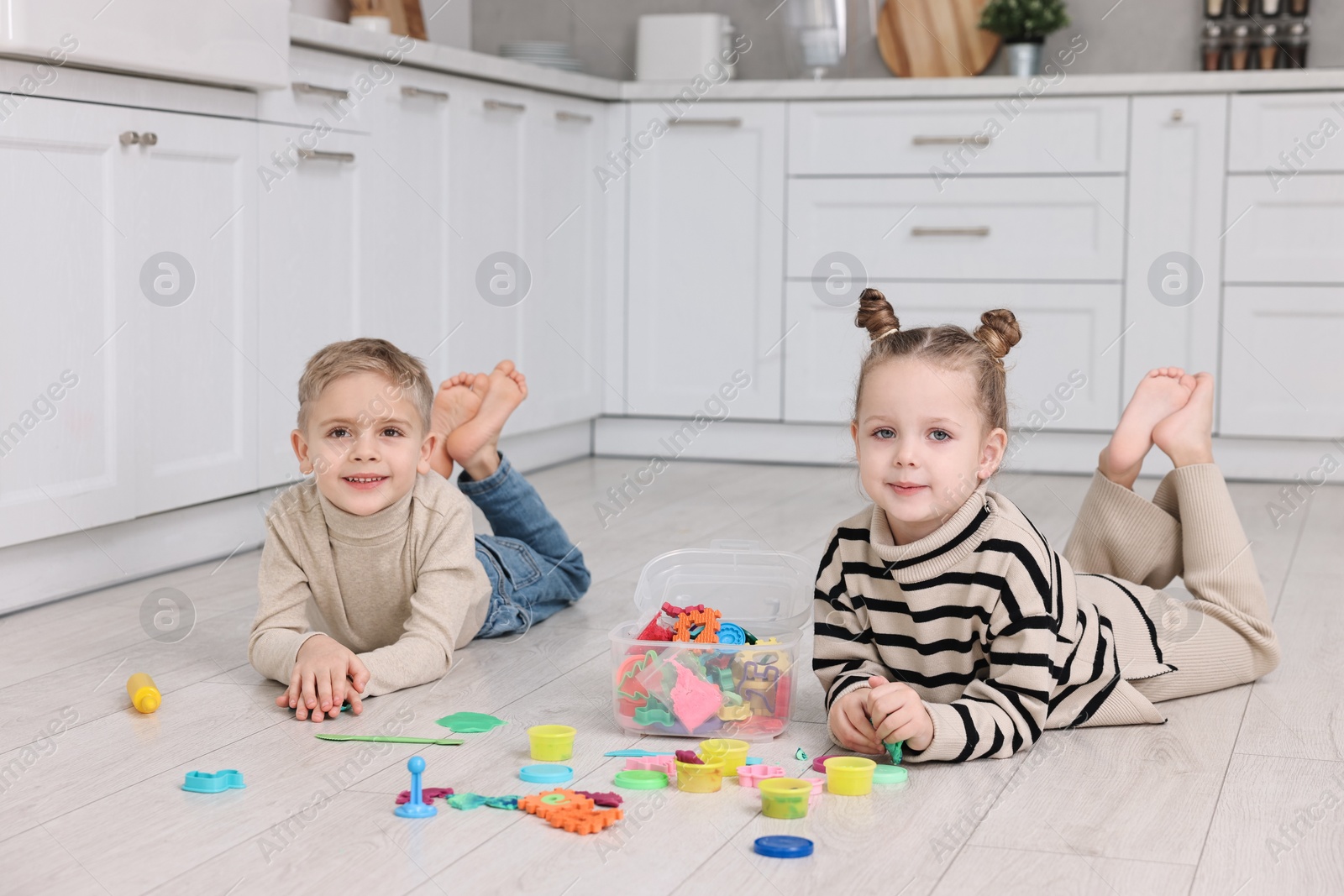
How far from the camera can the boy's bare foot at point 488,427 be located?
6.48ft

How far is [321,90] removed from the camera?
2.55 meters

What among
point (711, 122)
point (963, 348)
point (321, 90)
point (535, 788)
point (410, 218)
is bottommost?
point (535, 788)

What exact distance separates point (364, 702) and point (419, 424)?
0.33 metres

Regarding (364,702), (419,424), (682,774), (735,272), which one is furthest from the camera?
(735,272)

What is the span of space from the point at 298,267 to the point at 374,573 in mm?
958

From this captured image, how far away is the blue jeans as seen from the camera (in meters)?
1.94

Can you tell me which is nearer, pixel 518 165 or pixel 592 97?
pixel 518 165

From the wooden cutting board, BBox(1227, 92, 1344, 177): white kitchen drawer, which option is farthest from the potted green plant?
BBox(1227, 92, 1344, 177): white kitchen drawer

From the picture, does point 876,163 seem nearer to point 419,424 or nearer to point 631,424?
point 631,424

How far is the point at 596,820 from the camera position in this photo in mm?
1226

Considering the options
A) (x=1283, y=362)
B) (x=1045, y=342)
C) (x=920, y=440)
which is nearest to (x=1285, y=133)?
(x=1283, y=362)

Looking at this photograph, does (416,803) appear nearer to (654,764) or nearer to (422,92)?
(654,764)

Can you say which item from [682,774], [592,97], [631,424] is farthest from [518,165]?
[682,774]

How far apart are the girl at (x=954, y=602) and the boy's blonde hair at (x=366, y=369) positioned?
20.8 inches
